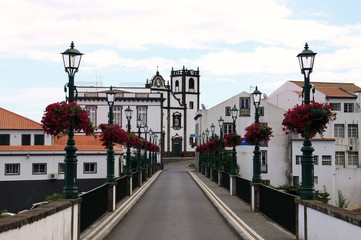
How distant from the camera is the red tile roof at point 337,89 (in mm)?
67812

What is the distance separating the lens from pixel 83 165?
56.0 m

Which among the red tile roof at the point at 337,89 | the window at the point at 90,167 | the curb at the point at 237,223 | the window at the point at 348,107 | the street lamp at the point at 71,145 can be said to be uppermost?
the red tile roof at the point at 337,89

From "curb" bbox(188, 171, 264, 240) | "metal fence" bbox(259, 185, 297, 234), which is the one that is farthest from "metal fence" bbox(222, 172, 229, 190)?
"metal fence" bbox(259, 185, 297, 234)

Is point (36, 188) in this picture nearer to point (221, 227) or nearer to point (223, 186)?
point (223, 186)

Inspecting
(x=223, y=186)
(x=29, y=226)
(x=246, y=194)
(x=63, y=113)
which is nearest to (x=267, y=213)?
(x=246, y=194)

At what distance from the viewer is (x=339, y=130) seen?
6781 centimetres

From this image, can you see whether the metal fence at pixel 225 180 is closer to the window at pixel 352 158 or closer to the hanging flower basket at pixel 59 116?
the hanging flower basket at pixel 59 116

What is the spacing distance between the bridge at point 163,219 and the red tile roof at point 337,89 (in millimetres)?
43548

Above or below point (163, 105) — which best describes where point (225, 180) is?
below

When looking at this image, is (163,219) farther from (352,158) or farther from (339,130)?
(352,158)

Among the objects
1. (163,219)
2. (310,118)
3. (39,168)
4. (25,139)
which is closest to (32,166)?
(39,168)

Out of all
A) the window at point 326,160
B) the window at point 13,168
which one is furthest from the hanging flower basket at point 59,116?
the window at point 326,160

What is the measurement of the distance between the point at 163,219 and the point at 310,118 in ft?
28.1

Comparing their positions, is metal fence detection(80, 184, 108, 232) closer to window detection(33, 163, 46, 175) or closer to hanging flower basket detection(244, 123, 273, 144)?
hanging flower basket detection(244, 123, 273, 144)
